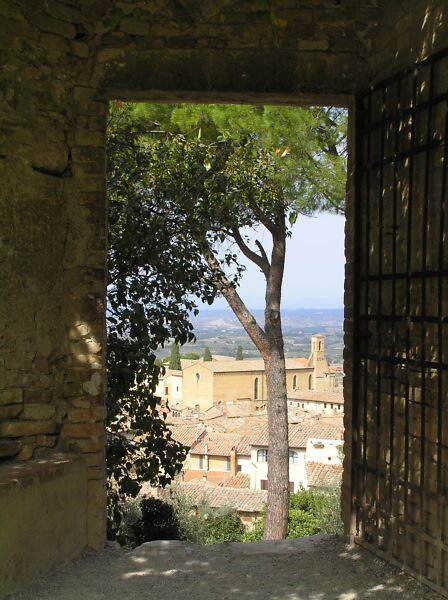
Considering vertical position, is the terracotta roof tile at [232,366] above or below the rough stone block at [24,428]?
below

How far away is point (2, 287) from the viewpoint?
392 centimetres

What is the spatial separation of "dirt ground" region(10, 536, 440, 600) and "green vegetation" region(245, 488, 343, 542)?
9375 millimetres

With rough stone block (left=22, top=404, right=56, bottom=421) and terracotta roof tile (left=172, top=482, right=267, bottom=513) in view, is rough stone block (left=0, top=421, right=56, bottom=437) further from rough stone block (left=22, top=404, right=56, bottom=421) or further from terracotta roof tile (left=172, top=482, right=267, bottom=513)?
terracotta roof tile (left=172, top=482, right=267, bottom=513)

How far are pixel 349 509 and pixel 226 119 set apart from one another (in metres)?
5.80

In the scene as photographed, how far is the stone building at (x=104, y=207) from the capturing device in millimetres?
3764

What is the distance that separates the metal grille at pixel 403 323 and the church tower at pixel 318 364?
187ft

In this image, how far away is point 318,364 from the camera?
63062 millimetres

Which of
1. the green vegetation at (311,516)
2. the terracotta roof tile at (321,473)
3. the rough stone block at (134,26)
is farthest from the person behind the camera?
the terracotta roof tile at (321,473)

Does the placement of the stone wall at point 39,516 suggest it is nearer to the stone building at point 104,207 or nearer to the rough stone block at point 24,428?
the stone building at point 104,207

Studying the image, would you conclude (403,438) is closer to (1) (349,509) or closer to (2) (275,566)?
(1) (349,509)

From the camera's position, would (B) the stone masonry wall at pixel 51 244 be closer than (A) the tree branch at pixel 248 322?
Yes

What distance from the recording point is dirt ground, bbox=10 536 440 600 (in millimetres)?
3586

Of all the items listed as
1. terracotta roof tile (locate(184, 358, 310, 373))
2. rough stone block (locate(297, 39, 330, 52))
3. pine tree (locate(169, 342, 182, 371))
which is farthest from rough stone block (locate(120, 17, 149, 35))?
terracotta roof tile (locate(184, 358, 310, 373))

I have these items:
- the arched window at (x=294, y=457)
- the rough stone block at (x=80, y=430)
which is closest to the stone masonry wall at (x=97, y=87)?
the rough stone block at (x=80, y=430)
